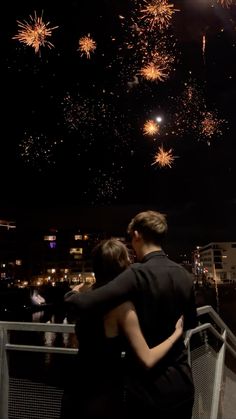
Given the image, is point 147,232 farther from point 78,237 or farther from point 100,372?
point 78,237

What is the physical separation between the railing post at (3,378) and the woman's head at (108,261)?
151 centimetres

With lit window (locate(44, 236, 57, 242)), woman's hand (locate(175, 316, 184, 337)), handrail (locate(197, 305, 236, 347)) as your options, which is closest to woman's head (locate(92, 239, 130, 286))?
woman's hand (locate(175, 316, 184, 337))

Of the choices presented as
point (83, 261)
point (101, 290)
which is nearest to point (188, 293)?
point (101, 290)

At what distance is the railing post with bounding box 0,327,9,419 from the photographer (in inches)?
139

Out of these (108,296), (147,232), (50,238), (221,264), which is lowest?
(108,296)

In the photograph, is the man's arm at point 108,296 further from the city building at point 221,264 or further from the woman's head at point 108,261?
the city building at point 221,264

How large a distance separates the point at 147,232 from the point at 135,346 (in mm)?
607

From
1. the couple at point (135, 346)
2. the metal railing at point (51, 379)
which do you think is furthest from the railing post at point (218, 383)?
the couple at point (135, 346)

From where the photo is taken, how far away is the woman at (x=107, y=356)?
2.11 m

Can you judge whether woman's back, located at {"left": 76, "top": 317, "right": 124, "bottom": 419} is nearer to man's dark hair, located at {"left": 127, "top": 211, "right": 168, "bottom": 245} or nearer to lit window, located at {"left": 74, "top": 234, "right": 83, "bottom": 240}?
man's dark hair, located at {"left": 127, "top": 211, "right": 168, "bottom": 245}

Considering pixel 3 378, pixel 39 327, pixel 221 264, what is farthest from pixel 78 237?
pixel 39 327

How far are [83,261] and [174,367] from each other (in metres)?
131

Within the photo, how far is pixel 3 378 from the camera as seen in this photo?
355cm

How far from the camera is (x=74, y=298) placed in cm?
220
